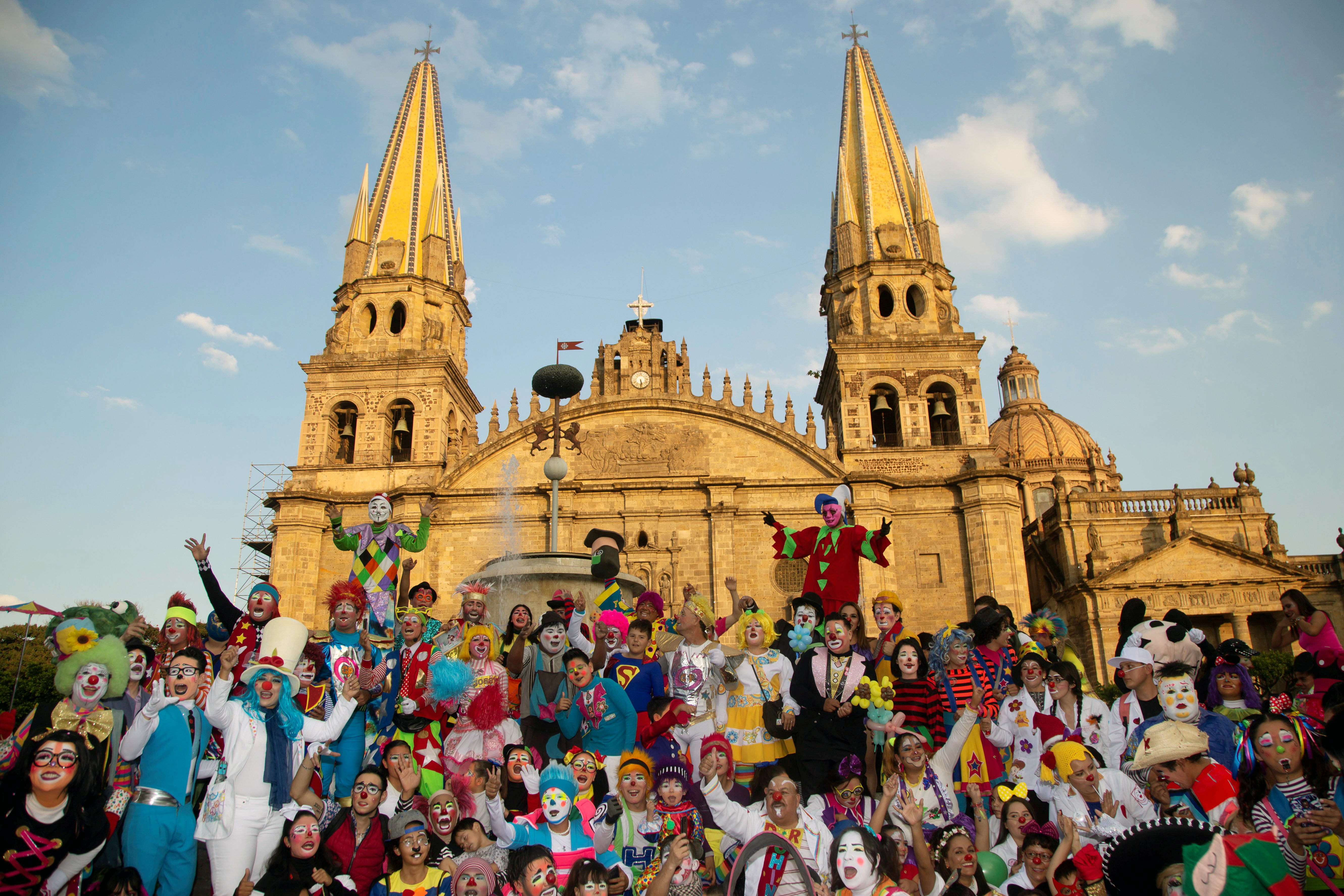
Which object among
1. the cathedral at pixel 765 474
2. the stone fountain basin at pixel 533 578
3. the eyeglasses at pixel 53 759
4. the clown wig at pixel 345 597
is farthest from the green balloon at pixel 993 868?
the cathedral at pixel 765 474

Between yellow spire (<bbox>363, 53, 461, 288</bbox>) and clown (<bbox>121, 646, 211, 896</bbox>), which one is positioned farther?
yellow spire (<bbox>363, 53, 461, 288</bbox>)

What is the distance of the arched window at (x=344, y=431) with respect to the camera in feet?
84.6

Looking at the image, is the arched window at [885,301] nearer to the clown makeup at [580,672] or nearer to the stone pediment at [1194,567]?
the stone pediment at [1194,567]

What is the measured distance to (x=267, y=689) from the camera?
18.8 feet

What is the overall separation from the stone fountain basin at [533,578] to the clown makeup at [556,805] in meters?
5.12

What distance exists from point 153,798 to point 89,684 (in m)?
0.81

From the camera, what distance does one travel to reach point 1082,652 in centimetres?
2459

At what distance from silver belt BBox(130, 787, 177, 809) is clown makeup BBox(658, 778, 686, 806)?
2.99 m

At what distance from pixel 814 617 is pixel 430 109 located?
29101mm

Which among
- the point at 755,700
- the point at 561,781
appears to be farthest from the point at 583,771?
the point at 755,700

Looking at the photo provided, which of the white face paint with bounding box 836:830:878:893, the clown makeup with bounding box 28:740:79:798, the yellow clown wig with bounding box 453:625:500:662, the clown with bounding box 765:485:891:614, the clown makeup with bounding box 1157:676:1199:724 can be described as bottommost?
the white face paint with bounding box 836:830:878:893

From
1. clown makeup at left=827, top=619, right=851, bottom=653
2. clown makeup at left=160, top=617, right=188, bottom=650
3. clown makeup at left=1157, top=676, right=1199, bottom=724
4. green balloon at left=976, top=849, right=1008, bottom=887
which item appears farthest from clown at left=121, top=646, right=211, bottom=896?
clown makeup at left=1157, top=676, right=1199, bottom=724

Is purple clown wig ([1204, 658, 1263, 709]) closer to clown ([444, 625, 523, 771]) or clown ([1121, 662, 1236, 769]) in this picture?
clown ([1121, 662, 1236, 769])

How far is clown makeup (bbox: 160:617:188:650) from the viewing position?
269 inches
